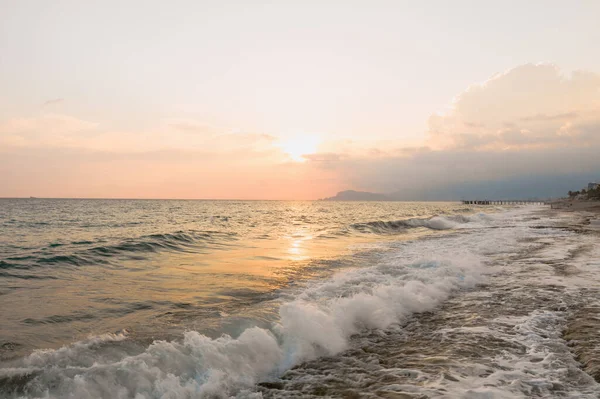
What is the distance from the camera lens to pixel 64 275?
13.1 meters

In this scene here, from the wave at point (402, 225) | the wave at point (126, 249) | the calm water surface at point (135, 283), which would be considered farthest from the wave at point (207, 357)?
the wave at point (402, 225)

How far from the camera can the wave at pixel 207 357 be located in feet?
16.6

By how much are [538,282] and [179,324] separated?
410 inches

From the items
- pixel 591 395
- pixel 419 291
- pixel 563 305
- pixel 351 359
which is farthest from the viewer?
pixel 419 291

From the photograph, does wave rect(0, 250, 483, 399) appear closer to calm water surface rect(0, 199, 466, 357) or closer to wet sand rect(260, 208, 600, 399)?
wet sand rect(260, 208, 600, 399)

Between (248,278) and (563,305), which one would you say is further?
(248,278)

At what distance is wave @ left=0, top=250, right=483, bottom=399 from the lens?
5062mm

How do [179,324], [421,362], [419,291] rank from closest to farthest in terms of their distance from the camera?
[421,362], [179,324], [419,291]

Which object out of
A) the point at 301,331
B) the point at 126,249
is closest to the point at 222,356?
the point at 301,331

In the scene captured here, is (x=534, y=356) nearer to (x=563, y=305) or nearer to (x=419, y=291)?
(x=563, y=305)

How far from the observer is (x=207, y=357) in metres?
5.94

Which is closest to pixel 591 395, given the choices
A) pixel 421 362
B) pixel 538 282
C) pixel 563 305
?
pixel 421 362

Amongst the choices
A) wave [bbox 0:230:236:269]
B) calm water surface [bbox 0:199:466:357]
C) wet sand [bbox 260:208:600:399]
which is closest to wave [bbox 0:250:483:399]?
wet sand [bbox 260:208:600:399]

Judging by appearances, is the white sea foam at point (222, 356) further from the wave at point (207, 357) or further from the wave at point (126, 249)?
the wave at point (126, 249)
